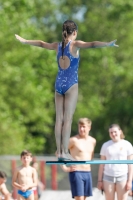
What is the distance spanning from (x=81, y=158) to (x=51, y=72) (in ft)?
70.7

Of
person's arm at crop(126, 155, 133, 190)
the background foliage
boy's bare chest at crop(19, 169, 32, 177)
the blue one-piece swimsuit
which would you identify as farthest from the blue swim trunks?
the background foliage

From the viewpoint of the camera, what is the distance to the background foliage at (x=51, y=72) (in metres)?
29.3

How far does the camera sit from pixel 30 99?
32.9 metres

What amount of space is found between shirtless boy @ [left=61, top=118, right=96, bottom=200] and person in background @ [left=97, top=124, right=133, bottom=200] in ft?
0.87

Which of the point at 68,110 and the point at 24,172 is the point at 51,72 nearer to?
the point at 24,172

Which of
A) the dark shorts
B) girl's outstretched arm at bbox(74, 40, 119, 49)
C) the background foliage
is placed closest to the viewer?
girl's outstretched arm at bbox(74, 40, 119, 49)

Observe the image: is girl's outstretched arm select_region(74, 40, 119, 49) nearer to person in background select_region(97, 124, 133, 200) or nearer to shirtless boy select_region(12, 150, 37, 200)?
person in background select_region(97, 124, 133, 200)

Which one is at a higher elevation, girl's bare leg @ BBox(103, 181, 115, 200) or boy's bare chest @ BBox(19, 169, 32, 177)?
boy's bare chest @ BBox(19, 169, 32, 177)

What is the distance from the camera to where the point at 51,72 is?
110 feet

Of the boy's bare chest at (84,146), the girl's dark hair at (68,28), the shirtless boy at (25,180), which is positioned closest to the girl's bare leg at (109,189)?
the boy's bare chest at (84,146)

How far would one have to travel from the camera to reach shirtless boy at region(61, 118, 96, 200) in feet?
39.5

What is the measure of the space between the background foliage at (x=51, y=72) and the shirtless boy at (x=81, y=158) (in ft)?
45.7

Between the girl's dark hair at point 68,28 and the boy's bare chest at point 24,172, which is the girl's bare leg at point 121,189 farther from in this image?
the girl's dark hair at point 68,28

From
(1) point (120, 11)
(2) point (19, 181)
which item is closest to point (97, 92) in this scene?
(1) point (120, 11)
